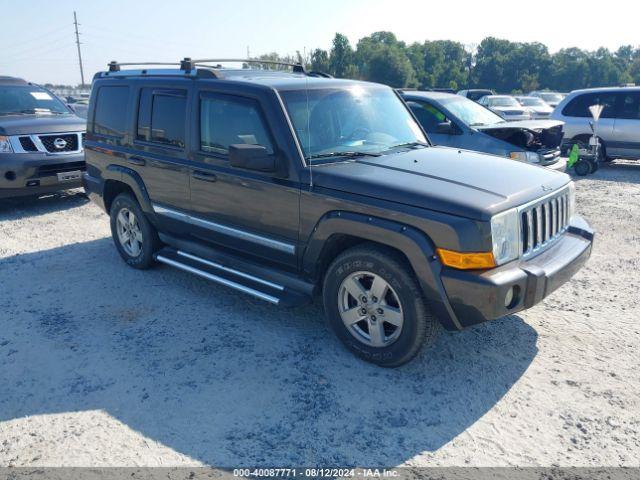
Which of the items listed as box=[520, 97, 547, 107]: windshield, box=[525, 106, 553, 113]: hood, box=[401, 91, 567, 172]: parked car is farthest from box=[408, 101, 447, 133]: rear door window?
box=[520, 97, 547, 107]: windshield

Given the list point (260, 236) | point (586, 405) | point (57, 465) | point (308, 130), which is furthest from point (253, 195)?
point (586, 405)

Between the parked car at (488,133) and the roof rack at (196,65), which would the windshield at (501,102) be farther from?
the roof rack at (196,65)

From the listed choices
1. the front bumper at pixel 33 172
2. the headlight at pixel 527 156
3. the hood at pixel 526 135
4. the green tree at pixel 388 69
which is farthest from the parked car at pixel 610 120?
the green tree at pixel 388 69

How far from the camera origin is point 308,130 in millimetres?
4133

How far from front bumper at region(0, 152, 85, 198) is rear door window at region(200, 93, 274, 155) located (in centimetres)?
465

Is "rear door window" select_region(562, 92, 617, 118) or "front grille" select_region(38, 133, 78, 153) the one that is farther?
"rear door window" select_region(562, 92, 617, 118)

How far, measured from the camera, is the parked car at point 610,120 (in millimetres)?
11648

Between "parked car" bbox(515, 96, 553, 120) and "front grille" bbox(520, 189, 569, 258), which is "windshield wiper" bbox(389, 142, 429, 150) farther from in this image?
"parked car" bbox(515, 96, 553, 120)

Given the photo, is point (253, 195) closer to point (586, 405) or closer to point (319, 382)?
point (319, 382)

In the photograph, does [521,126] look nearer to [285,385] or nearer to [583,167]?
[583,167]

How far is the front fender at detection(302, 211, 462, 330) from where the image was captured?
3332 mm

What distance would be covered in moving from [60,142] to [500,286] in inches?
299

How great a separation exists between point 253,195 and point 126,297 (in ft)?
6.03

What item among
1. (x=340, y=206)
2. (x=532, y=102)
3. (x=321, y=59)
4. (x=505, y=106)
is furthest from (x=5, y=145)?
(x=321, y=59)
